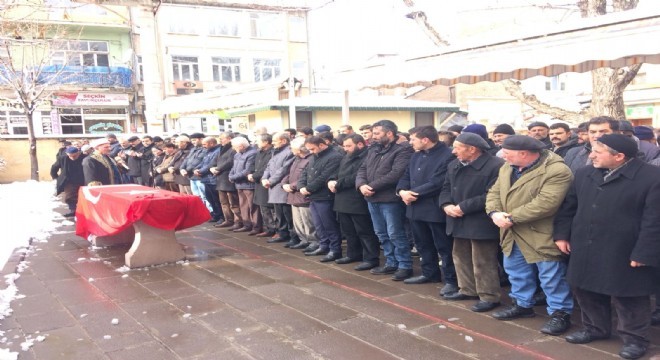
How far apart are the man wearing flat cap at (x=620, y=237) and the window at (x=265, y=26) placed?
3062cm

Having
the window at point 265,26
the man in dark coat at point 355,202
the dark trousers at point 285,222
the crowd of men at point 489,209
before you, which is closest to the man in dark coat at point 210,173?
the crowd of men at point 489,209

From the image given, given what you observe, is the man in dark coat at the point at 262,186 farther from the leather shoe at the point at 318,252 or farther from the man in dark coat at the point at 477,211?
the man in dark coat at the point at 477,211

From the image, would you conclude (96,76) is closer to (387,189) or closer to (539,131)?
(387,189)

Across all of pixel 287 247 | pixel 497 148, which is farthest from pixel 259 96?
pixel 497 148

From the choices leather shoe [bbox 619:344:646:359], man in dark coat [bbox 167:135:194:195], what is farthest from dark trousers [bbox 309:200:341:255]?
man in dark coat [bbox 167:135:194:195]

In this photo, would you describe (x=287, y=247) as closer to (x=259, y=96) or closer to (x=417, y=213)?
(x=417, y=213)

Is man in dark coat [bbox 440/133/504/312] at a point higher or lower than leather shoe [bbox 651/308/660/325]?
higher

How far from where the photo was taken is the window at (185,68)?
97.3ft

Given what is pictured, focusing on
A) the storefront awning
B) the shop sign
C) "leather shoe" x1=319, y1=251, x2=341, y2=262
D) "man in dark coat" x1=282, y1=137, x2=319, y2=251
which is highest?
the shop sign

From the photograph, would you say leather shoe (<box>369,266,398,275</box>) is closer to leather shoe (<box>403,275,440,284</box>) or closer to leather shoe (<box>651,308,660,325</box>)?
leather shoe (<box>403,275,440,284</box>)

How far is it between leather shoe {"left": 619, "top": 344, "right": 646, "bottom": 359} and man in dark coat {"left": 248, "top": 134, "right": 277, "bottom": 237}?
Result: 5.38 m

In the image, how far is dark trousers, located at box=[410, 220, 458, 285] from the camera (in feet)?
16.8

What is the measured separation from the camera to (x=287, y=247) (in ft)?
24.3

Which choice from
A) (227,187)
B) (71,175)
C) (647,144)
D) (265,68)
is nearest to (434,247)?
(647,144)
